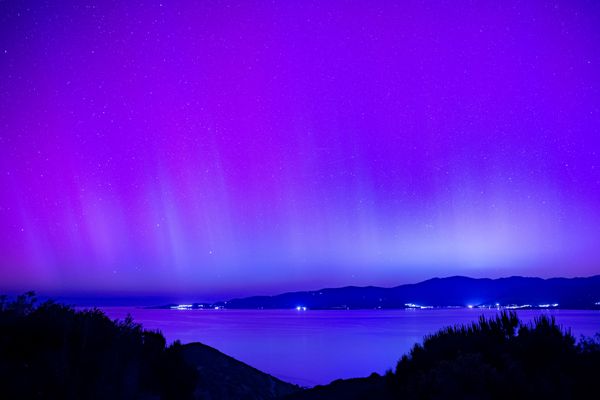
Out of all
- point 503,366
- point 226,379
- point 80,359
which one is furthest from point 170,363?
point 226,379

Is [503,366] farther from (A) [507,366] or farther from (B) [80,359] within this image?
(B) [80,359]

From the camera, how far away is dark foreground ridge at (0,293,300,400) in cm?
575

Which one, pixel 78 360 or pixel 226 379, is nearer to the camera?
pixel 78 360

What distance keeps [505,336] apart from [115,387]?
8.21m

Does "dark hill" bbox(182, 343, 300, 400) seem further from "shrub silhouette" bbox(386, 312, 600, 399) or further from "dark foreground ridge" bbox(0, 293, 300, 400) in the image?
"shrub silhouette" bbox(386, 312, 600, 399)

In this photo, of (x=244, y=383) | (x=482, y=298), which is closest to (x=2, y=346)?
(x=244, y=383)

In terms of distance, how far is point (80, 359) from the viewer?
661 cm

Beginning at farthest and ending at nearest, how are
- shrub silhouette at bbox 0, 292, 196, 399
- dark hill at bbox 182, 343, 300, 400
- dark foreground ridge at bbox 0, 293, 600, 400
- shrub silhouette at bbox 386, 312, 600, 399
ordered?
dark hill at bbox 182, 343, 300, 400
shrub silhouette at bbox 386, 312, 600, 399
dark foreground ridge at bbox 0, 293, 600, 400
shrub silhouette at bbox 0, 292, 196, 399

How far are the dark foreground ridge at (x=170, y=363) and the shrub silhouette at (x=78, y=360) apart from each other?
13 millimetres

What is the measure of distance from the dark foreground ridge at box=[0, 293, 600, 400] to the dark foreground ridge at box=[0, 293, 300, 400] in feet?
0.05

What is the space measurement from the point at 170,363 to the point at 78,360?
382cm

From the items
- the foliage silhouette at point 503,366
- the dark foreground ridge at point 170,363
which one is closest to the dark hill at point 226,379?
the dark foreground ridge at point 170,363

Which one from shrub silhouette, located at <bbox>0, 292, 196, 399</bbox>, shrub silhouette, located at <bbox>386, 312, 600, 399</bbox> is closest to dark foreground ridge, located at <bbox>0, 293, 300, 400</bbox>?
shrub silhouette, located at <bbox>0, 292, 196, 399</bbox>

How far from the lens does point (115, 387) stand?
21.9 feet
